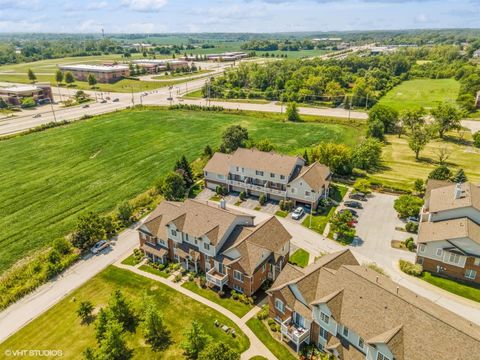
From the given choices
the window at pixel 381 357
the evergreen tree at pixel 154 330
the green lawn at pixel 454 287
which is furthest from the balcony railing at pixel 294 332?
the green lawn at pixel 454 287

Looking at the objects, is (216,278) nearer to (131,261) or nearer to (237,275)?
(237,275)

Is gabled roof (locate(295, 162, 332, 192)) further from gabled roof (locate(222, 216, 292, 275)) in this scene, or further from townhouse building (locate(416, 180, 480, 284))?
townhouse building (locate(416, 180, 480, 284))

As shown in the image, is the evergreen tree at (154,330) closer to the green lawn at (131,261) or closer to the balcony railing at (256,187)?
the green lawn at (131,261)

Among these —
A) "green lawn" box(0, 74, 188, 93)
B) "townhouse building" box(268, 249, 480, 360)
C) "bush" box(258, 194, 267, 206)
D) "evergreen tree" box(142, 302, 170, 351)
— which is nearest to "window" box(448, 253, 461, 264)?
"townhouse building" box(268, 249, 480, 360)

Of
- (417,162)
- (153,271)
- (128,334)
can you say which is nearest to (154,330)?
(128,334)

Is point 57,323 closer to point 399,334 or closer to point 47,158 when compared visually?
point 399,334
